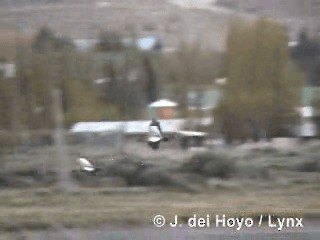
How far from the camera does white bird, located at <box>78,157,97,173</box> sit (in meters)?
7.80

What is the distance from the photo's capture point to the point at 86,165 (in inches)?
308

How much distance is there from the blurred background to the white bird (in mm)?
41

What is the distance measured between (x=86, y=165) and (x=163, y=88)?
1159 millimetres

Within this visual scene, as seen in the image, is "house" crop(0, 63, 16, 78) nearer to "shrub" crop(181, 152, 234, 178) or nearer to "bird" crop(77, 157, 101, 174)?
"bird" crop(77, 157, 101, 174)

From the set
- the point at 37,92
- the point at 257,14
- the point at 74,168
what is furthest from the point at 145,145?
the point at 257,14

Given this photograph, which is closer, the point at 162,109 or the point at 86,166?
the point at 86,166

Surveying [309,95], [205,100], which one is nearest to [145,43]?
[205,100]

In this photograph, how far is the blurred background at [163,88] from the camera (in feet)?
25.8

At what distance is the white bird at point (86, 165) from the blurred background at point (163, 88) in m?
0.04

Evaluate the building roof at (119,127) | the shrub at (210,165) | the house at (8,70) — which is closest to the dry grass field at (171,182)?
the shrub at (210,165)

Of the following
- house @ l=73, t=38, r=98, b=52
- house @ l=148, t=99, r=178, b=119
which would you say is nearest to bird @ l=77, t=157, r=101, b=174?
house @ l=148, t=99, r=178, b=119

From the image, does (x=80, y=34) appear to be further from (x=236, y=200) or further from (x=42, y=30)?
(x=236, y=200)

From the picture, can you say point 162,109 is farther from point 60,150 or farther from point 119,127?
point 60,150

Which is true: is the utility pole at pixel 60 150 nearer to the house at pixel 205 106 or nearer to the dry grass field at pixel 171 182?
the dry grass field at pixel 171 182
